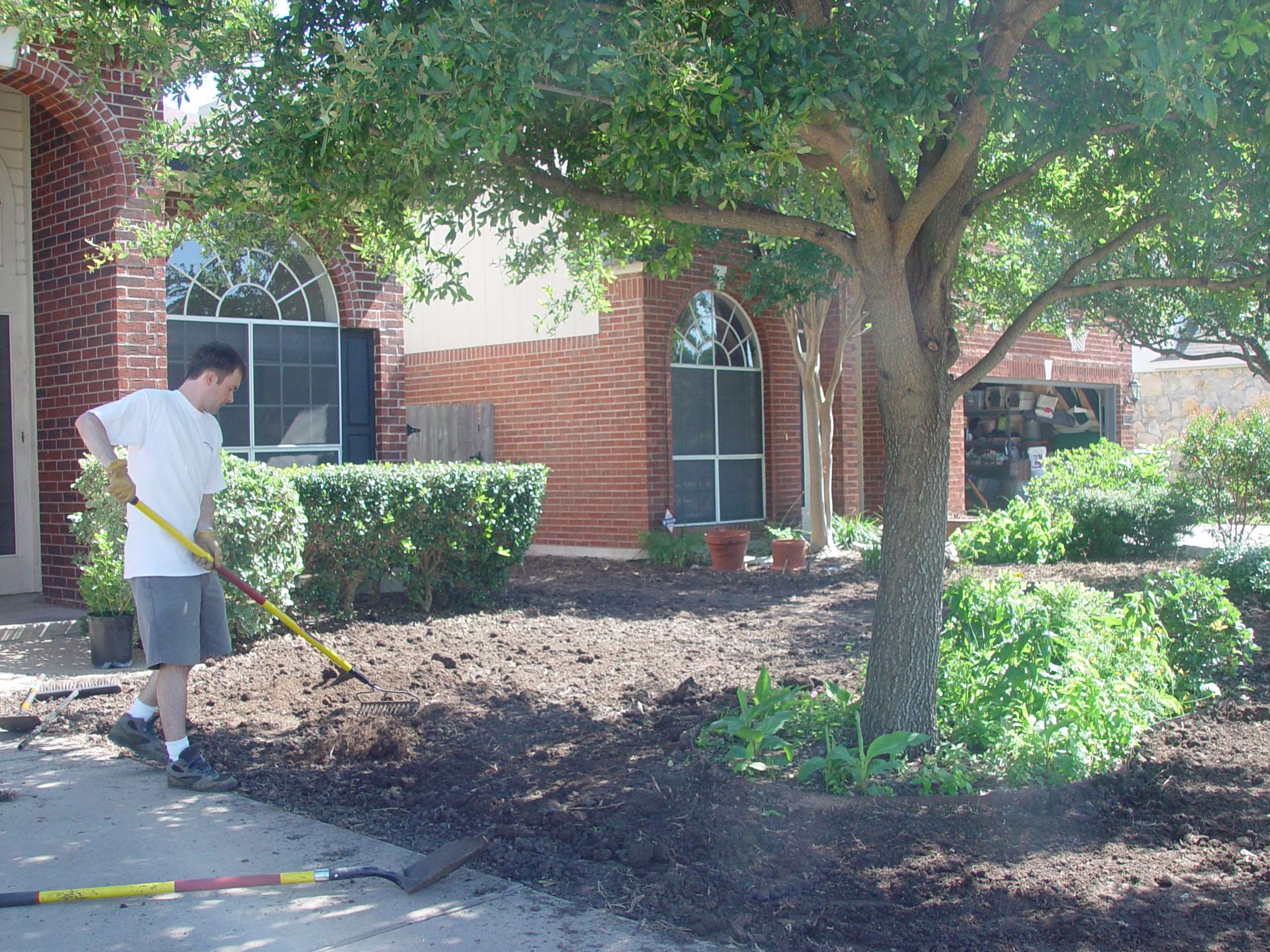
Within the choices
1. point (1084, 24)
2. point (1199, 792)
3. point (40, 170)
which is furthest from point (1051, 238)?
point (40, 170)

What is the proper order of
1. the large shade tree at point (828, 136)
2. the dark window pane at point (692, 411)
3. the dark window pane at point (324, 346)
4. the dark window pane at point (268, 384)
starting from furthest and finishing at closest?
the dark window pane at point (692, 411) → the dark window pane at point (324, 346) → the dark window pane at point (268, 384) → the large shade tree at point (828, 136)

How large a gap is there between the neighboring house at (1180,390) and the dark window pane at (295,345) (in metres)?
19.9

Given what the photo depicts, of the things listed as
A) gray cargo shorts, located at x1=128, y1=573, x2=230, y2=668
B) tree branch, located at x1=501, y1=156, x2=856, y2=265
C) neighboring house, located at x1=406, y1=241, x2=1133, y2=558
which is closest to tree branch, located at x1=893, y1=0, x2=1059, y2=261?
tree branch, located at x1=501, y1=156, x2=856, y2=265

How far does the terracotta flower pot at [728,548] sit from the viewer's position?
39.4 feet

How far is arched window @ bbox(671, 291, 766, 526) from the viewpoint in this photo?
13.8m

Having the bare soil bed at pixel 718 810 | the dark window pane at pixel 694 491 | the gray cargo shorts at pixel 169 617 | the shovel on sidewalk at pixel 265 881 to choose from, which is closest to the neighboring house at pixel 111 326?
the bare soil bed at pixel 718 810

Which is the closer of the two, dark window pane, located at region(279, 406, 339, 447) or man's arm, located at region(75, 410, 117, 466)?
man's arm, located at region(75, 410, 117, 466)

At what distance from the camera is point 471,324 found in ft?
48.6

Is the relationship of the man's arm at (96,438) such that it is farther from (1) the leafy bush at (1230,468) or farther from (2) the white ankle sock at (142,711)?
(1) the leafy bush at (1230,468)

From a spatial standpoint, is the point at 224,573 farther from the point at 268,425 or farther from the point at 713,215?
the point at 268,425

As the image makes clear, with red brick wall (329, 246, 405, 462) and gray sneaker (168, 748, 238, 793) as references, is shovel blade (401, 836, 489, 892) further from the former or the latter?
red brick wall (329, 246, 405, 462)

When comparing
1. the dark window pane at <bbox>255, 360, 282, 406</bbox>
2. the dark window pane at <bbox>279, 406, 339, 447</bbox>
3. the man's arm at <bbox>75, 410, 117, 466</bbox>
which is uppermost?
the dark window pane at <bbox>255, 360, 282, 406</bbox>

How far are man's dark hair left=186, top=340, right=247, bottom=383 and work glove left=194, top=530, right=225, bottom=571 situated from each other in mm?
721

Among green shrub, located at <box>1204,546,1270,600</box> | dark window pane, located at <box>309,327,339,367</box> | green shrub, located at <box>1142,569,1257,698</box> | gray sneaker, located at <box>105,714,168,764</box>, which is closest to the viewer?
gray sneaker, located at <box>105,714,168,764</box>
